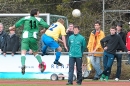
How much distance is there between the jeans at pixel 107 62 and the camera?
24688mm

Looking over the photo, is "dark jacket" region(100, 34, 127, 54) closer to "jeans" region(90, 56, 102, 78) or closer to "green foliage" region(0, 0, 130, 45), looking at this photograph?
"jeans" region(90, 56, 102, 78)

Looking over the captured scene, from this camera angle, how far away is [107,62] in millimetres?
24844

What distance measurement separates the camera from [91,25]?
3397cm

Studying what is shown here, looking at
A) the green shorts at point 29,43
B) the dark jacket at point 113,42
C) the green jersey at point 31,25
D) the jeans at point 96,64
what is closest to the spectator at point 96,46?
the jeans at point 96,64

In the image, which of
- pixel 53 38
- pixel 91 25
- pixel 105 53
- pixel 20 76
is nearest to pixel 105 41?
pixel 105 53

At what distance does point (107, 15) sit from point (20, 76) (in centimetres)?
613

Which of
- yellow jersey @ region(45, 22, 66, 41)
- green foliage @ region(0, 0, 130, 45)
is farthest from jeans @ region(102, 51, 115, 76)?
green foliage @ region(0, 0, 130, 45)

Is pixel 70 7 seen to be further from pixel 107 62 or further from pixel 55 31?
pixel 55 31

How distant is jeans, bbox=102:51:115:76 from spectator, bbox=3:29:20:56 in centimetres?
401

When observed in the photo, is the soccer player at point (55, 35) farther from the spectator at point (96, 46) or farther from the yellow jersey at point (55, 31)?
the spectator at point (96, 46)

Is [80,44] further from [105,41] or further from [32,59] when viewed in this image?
[32,59]

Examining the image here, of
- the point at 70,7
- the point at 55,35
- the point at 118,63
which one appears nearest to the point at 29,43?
the point at 55,35

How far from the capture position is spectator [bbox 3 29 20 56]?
2648 centimetres

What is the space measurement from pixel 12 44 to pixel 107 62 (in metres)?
4.37
